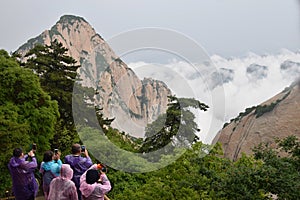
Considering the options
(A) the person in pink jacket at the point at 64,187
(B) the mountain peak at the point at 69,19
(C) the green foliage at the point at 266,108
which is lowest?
(A) the person in pink jacket at the point at 64,187

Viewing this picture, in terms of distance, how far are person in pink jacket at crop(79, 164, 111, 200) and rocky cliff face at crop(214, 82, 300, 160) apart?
14.6m

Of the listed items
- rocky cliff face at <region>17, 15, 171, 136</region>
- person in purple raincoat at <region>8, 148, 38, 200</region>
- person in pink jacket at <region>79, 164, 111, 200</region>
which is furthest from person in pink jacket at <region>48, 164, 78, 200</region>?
rocky cliff face at <region>17, 15, 171, 136</region>

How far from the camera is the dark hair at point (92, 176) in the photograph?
4.44m

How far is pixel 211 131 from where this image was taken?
10000 mm

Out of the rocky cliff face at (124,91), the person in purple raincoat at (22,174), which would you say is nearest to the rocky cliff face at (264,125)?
the rocky cliff face at (124,91)

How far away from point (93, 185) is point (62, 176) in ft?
1.71

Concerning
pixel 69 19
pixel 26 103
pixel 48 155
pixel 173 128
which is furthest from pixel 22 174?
pixel 69 19

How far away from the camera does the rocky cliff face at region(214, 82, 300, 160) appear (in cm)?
1858

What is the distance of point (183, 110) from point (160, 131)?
41.2 inches

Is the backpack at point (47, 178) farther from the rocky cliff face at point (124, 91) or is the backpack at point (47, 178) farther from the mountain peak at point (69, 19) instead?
the mountain peak at point (69, 19)

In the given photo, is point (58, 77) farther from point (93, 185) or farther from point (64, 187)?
point (93, 185)

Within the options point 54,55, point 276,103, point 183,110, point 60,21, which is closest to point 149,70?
point 183,110

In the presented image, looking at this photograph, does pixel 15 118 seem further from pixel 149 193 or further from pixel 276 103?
pixel 276 103

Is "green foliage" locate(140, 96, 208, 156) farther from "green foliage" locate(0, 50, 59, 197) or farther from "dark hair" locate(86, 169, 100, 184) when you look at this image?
"dark hair" locate(86, 169, 100, 184)
